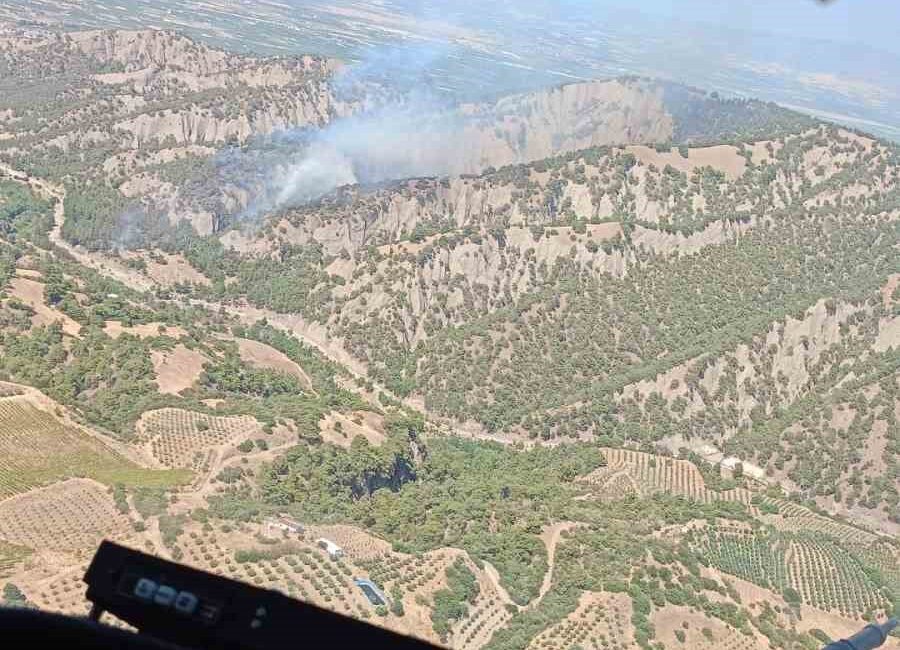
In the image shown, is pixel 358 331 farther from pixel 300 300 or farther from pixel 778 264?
pixel 778 264

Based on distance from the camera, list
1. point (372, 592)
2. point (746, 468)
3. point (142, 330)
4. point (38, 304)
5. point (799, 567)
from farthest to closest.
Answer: point (746, 468) → point (142, 330) → point (38, 304) → point (799, 567) → point (372, 592)

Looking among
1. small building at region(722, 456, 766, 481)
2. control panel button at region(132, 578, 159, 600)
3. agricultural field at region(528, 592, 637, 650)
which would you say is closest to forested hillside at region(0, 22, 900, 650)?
agricultural field at region(528, 592, 637, 650)

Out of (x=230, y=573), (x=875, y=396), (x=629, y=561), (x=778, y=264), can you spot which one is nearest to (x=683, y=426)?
(x=875, y=396)

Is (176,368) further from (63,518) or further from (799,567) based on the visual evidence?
(799,567)

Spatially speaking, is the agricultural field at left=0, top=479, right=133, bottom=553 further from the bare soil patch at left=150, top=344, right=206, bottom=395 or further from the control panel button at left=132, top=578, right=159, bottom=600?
the control panel button at left=132, top=578, right=159, bottom=600

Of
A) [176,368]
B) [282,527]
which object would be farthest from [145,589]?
[176,368]

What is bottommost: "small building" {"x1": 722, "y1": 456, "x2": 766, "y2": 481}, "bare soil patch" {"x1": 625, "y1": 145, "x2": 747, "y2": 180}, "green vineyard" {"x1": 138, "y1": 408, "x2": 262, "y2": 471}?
"small building" {"x1": 722, "y1": 456, "x2": 766, "y2": 481}

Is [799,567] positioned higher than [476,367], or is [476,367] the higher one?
[799,567]
